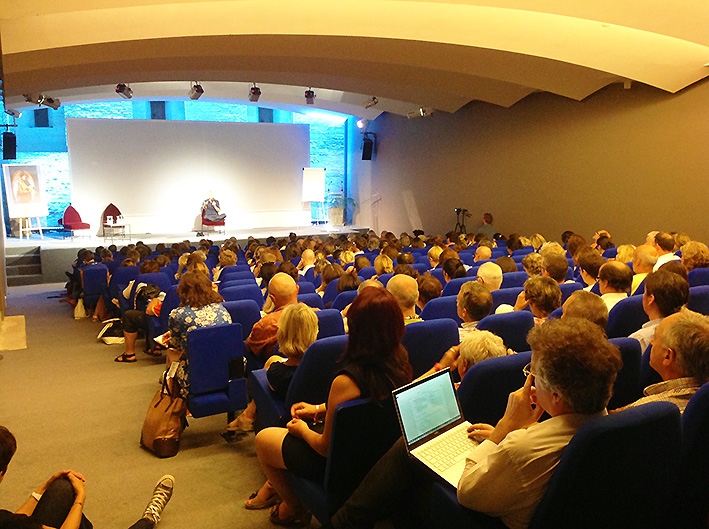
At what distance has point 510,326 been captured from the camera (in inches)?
116

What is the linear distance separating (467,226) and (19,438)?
10.6 meters

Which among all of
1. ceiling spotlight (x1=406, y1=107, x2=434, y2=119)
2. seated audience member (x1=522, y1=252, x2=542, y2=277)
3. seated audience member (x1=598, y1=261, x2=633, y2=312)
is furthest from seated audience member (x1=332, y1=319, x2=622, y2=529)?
ceiling spotlight (x1=406, y1=107, x2=434, y2=119)

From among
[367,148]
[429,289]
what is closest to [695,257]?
[429,289]

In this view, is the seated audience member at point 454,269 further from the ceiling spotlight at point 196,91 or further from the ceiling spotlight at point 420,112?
the ceiling spotlight at point 196,91

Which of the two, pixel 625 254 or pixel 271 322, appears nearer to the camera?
pixel 271 322

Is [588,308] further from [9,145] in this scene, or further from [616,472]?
[9,145]

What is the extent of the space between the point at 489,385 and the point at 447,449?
1.02 ft

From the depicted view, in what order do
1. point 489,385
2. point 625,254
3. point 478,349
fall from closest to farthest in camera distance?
point 489,385 → point 478,349 → point 625,254

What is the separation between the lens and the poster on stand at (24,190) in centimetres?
1383

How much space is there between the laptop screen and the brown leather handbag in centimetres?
213

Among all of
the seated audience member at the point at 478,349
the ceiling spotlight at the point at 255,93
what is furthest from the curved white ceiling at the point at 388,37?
the seated audience member at the point at 478,349

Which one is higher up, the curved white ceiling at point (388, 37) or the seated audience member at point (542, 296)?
the curved white ceiling at point (388, 37)

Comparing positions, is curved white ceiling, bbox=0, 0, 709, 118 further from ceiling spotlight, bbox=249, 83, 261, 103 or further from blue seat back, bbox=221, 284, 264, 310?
ceiling spotlight, bbox=249, 83, 261, 103

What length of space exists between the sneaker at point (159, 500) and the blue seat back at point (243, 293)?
228cm
